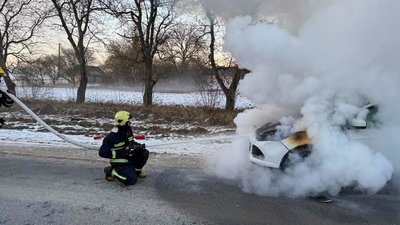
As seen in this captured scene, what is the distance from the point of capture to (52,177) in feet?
18.6

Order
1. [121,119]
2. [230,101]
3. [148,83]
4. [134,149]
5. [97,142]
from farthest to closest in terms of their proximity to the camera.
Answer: [148,83] → [230,101] → [97,142] → [134,149] → [121,119]

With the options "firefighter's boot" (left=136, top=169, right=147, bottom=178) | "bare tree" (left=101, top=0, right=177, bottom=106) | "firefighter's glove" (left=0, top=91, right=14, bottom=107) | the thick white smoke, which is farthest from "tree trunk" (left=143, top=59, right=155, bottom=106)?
the thick white smoke

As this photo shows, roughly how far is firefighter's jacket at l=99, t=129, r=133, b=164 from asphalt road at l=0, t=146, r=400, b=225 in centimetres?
36

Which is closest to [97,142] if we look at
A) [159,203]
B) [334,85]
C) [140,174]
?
[140,174]

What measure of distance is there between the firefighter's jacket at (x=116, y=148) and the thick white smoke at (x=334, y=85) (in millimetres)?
1666

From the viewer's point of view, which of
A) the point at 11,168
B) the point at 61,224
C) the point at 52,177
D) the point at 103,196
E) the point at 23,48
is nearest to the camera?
the point at 61,224

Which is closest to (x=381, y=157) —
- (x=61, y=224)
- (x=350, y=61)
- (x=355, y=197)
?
(x=355, y=197)

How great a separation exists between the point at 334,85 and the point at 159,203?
2.65 meters

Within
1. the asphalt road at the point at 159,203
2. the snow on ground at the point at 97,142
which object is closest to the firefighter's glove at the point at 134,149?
the asphalt road at the point at 159,203

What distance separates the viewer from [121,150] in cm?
529

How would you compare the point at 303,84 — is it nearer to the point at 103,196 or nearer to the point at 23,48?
the point at 103,196

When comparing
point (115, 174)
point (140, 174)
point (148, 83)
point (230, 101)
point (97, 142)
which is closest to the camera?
point (115, 174)

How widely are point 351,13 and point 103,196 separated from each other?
12.8 ft

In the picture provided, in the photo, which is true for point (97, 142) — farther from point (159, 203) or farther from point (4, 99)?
point (159, 203)
